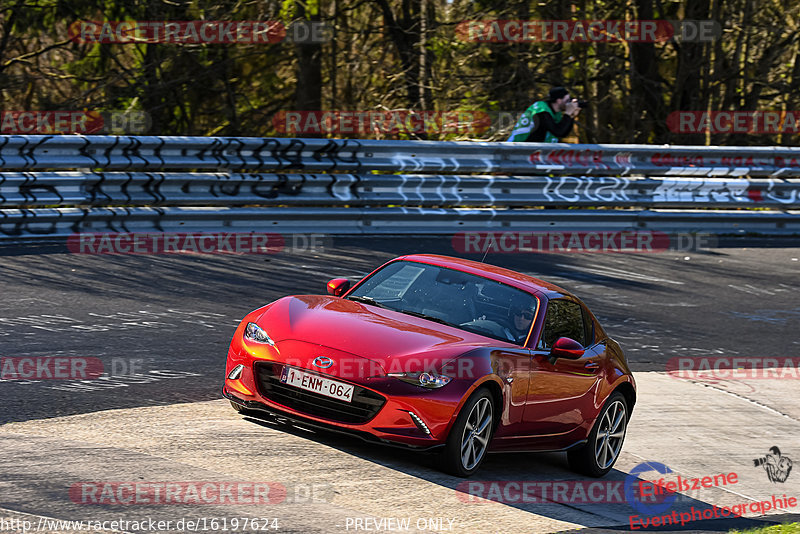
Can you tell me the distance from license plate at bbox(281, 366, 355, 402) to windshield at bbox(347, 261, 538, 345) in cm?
103

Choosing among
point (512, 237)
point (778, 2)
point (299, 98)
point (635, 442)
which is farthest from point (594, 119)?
point (635, 442)

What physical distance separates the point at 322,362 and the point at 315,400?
0.74 ft

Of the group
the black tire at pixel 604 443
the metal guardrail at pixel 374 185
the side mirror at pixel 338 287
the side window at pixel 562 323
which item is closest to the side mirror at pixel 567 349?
the side window at pixel 562 323

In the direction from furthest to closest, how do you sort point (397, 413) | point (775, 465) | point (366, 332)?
point (775, 465), point (366, 332), point (397, 413)

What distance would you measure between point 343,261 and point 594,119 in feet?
34.9

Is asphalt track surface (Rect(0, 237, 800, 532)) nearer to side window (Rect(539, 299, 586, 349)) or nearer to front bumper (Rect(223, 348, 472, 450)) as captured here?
front bumper (Rect(223, 348, 472, 450))

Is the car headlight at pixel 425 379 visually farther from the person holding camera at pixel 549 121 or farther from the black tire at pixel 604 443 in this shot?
the person holding camera at pixel 549 121

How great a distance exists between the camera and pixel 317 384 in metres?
6.38

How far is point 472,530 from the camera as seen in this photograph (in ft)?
18.2

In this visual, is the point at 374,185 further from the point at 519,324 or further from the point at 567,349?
the point at 567,349

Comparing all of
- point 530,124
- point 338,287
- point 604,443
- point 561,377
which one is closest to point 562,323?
point 561,377

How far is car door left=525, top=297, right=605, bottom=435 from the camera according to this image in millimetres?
7008

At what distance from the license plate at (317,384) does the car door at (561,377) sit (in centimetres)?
126

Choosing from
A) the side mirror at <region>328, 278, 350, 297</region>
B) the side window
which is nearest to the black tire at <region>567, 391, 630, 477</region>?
the side window
